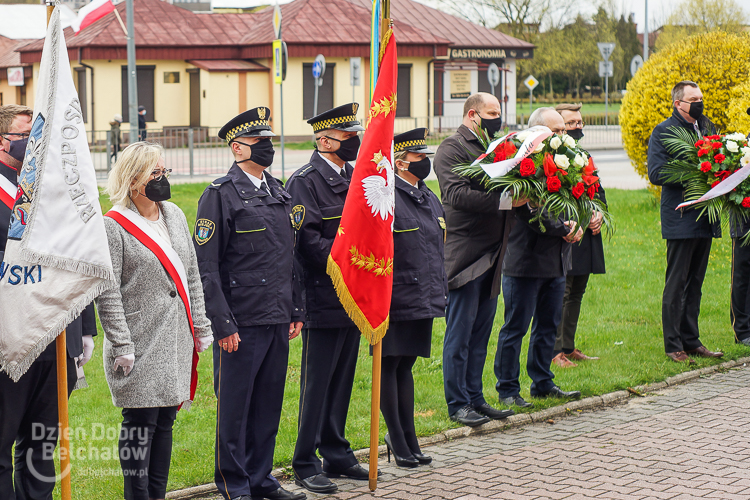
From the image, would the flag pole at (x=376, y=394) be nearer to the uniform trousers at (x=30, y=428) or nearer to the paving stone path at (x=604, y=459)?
the paving stone path at (x=604, y=459)

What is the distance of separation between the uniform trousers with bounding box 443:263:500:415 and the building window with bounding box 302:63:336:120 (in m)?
29.9

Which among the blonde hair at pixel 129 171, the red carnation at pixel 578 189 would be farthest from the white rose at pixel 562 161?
the blonde hair at pixel 129 171

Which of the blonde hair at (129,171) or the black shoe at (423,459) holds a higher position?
the blonde hair at (129,171)

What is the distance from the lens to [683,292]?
8.40 m

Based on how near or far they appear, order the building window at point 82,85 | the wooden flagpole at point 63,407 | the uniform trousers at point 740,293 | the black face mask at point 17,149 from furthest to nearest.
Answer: the building window at point 82,85 → the uniform trousers at point 740,293 → the black face mask at point 17,149 → the wooden flagpole at point 63,407

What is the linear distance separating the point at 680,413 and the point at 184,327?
4.14m

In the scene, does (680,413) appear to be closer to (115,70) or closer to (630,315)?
(630,315)

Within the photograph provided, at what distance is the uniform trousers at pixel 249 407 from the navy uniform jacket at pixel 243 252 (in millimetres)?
127

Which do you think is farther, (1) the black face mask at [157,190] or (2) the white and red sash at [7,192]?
(1) the black face mask at [157,190]

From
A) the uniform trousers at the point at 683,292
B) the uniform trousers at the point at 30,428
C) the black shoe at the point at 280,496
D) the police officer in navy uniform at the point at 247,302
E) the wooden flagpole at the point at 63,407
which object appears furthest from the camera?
the uniform trousers at the point at 683,292

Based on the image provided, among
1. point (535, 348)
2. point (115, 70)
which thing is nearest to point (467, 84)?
point (115, 70)

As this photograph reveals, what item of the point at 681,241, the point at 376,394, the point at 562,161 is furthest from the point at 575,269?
the point at 376,394

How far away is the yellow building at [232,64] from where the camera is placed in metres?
34.2

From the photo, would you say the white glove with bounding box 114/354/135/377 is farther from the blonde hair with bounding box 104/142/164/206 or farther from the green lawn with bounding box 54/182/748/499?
the green lawn with bounding box 54/182/748/499
